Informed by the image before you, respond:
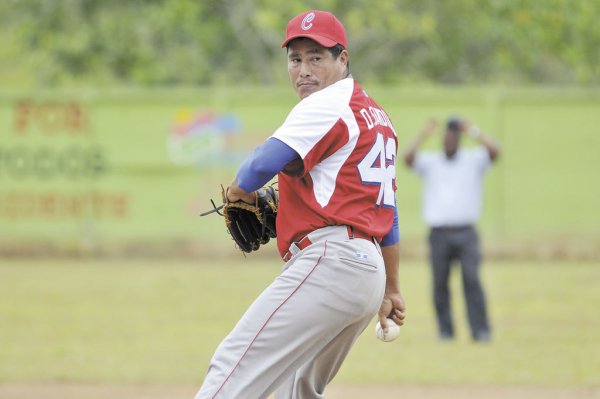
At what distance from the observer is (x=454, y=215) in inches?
439

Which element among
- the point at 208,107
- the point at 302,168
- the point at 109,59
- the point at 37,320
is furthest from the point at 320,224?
the point at 109,59

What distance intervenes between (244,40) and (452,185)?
478 inches

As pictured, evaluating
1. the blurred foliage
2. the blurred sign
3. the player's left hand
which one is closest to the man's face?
the player's left hand

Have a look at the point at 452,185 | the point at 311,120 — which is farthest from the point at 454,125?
the point at 311,120

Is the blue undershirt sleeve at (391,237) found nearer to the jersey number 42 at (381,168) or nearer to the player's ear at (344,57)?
the jersey number 42 at (381,168)

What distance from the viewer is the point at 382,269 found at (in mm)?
4766

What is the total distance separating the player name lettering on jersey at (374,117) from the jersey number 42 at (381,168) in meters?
0.06

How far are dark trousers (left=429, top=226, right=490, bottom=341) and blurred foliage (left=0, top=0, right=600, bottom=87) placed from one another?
10.5 m

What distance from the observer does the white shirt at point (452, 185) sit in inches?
440

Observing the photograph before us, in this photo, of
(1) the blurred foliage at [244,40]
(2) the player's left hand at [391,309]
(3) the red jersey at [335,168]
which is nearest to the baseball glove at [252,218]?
(3) the red jersey at [335,168]

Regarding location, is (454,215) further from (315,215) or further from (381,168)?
(315,215)

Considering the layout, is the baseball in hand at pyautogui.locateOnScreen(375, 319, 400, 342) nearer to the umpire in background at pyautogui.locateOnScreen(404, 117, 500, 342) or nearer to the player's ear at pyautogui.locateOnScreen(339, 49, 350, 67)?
the player's ear at pyautogui.locateOnScreen(339, 49, 350, 67)

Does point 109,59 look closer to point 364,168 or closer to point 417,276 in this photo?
point 417,276

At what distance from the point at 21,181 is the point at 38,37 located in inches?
197
